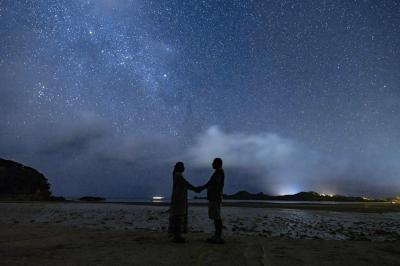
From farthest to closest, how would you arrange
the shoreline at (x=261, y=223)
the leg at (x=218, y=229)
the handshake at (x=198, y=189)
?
the shoreline at (x=261, y=223)
the handshake at (x=198, y=189)
the leg at (x=218, y=229)

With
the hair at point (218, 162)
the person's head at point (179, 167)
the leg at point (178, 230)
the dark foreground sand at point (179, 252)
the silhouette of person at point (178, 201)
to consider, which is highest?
the hair at point (218, 162)

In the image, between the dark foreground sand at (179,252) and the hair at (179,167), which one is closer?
the dark foreground sand at (179,252)

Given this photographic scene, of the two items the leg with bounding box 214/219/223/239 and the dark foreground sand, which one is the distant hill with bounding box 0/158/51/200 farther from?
the leg with bounding box 214/219/223/239

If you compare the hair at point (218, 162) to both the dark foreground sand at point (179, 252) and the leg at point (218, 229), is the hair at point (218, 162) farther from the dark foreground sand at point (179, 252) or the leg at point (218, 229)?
the dark foreground sand at point (179, 252)

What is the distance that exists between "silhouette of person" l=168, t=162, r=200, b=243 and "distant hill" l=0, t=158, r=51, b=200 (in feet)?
323

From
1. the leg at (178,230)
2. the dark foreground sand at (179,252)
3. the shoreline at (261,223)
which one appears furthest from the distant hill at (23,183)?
the leg at (178,230)

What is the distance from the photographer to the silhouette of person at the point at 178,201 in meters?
12.2

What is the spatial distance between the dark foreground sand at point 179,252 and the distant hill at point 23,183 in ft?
322

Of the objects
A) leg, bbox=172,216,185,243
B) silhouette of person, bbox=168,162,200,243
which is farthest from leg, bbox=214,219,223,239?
silhouette of person, bbox=168,162,200,243

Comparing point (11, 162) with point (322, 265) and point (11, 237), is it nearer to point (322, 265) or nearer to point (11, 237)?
point (11, 237)

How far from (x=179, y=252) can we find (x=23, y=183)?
11492 cm

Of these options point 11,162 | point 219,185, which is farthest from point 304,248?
point 11,162

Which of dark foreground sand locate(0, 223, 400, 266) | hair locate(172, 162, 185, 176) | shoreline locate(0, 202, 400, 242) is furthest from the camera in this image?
shoreline locate(0, 202, 400, 242)

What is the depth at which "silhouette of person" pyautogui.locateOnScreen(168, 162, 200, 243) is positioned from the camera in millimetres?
12250
